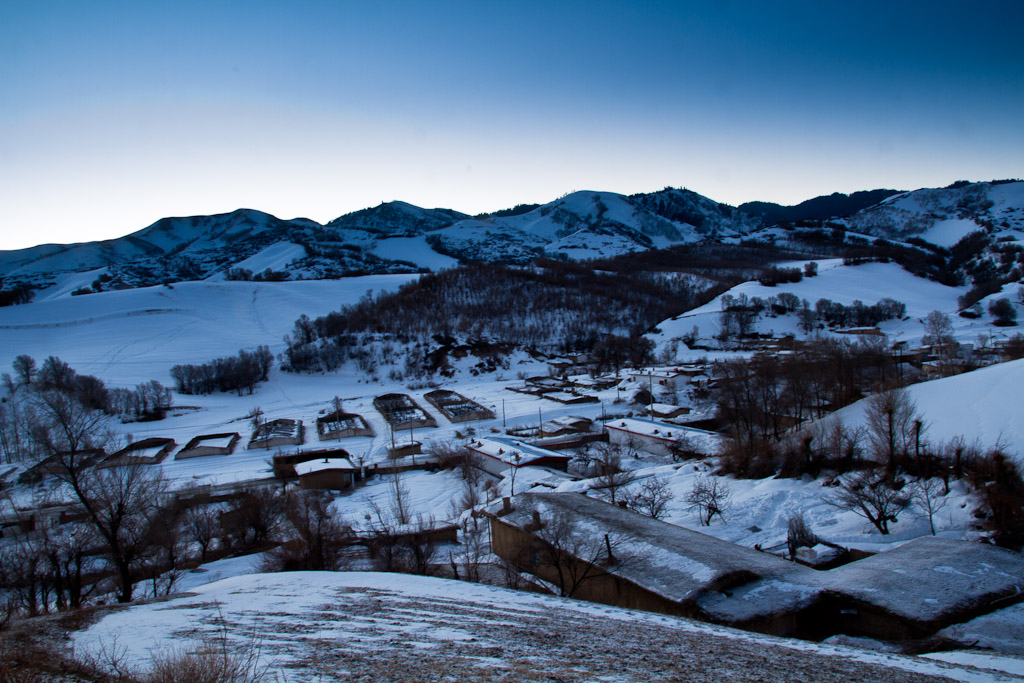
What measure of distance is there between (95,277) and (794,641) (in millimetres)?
170255

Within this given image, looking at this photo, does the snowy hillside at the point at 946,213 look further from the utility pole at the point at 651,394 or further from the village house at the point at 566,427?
the village house at the point at 566,427

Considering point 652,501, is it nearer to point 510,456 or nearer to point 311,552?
point 311,552

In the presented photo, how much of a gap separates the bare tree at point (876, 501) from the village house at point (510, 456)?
43.3 feet

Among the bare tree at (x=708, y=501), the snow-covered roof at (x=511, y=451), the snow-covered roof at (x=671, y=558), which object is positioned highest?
the snow-covered roof at (x=671, y=558)

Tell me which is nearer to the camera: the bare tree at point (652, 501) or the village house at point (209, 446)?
the bare tree at point (652, 501)

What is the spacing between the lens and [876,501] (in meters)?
14.1

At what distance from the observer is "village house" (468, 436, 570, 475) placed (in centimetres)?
2650

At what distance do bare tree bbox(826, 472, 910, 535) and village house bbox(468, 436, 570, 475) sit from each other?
43.3ft

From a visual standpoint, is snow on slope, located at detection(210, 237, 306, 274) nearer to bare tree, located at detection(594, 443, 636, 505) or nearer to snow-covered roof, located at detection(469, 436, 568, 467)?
snow-covered roof, located at detection(469, 436, 568, 467)

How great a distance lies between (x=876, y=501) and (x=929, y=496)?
175 centimetres

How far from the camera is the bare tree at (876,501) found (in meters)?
13.5

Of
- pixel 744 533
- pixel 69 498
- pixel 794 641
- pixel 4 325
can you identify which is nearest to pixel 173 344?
pixel 4 325

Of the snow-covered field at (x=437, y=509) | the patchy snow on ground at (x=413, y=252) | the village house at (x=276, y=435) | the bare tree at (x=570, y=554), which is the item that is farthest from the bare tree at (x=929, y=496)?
the patchy snow on ground at (x=413, y=252)

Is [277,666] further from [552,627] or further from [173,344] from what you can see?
[173,344]
